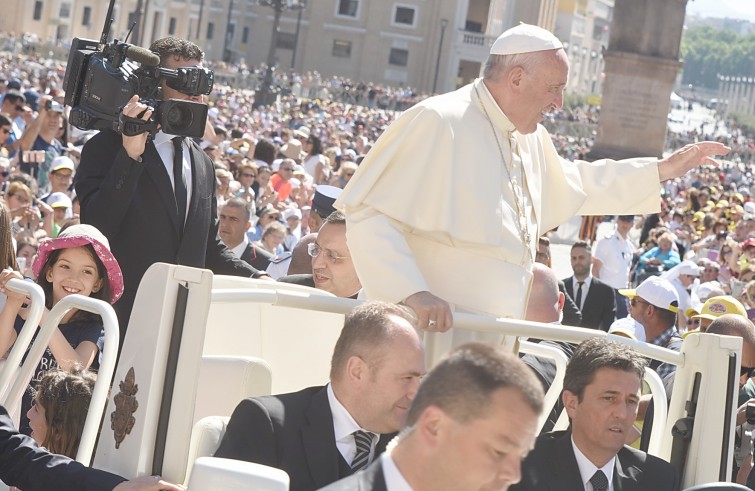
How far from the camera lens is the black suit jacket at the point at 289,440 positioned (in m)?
3.90

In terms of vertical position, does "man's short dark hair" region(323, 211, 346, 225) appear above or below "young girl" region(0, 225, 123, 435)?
above

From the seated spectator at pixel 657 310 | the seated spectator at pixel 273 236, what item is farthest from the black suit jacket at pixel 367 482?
the seated spectator at pixel 273 236

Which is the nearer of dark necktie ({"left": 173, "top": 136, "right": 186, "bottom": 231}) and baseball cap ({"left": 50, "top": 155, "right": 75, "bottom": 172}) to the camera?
dark necktie ({"left": 173, "top": 136, "right": 186, "bottom": 231})

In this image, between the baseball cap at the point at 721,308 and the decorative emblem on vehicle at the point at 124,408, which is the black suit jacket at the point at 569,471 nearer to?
the decorative emblem on vehicle at the point at 124,408

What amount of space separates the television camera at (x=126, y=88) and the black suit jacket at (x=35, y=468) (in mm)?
1701

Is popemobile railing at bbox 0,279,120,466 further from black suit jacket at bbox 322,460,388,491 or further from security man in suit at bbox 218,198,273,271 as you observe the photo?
security man in suit at bbox 218,198,273,271

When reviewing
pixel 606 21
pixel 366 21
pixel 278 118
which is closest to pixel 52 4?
pixel 366 21

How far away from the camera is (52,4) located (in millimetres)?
Result: 92250

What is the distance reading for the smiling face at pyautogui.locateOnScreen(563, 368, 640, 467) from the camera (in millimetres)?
4480

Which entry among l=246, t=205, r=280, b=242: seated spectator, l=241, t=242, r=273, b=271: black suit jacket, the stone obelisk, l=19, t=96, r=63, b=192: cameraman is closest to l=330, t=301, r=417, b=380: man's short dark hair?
l=241, t=242, r=273, b=271: black suit jacket

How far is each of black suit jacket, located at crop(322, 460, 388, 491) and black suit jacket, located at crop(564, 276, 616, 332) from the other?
9.77 metres

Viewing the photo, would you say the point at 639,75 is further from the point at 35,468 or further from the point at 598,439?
the point at 35,468

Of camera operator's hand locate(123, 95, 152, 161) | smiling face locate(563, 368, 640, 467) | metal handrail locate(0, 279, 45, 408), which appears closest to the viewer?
metal handrail locate(0, 279, 45, 408)

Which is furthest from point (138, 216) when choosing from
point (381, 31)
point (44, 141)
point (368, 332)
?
point (381, 31)
